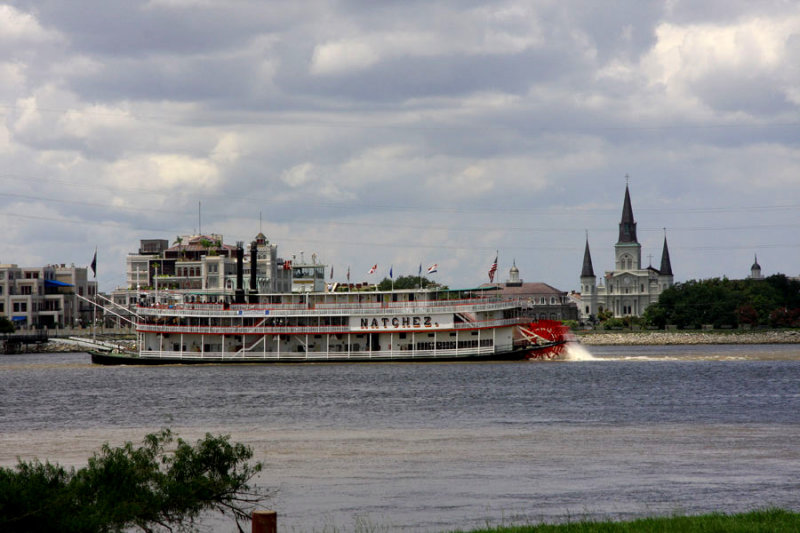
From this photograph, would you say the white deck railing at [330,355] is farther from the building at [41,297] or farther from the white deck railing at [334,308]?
the building at [41,297]

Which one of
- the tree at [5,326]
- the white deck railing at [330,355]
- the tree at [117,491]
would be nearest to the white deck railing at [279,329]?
the white deck railing at [330,355]

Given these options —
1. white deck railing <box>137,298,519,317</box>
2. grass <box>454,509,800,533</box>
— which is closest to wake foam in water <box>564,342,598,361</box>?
white deck railing <box>137,298,519,317</box>

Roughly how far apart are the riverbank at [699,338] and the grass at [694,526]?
13550 cm

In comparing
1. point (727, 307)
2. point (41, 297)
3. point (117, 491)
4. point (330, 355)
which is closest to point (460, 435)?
point (117, 491)

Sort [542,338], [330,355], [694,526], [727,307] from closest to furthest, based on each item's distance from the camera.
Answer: [694,526] → [330,355] → [542,338] → [727,307]

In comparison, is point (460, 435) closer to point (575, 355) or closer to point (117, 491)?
point (117, 491)

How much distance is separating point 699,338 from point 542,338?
240ft

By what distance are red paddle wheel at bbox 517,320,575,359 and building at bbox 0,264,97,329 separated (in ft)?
279

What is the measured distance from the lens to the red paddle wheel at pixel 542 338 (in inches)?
3504

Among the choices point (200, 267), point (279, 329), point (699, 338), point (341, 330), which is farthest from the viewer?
point (699, 338)

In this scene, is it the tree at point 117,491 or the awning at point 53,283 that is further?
the awning at point 53,283

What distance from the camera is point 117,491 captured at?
18359mm

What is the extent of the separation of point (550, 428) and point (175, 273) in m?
114

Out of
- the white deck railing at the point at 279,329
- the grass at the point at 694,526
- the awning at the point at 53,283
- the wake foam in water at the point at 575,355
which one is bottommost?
the grass at the point at 694,526
